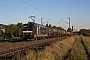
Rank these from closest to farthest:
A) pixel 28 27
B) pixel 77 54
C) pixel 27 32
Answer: pixel 77 54 → pixel 27 32 → pixel 28 27

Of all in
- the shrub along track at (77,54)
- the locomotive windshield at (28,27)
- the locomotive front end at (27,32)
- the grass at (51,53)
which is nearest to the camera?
the grass at (51,53)

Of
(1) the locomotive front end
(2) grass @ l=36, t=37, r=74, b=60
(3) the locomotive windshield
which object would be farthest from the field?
(3) the locomotive windshield

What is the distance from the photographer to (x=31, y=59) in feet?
33.9

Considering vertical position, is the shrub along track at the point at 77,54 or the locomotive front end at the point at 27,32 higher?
the locomotive front end at the point at 27,32

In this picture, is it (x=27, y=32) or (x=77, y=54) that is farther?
(x=27, y=32)

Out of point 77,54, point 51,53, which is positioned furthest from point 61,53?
point 51,53

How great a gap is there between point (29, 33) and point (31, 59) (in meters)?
21.7

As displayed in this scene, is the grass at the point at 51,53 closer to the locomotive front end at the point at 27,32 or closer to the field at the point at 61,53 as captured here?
the field at the point at 61,53

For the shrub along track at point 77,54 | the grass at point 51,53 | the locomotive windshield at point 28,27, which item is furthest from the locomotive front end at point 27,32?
the grass at point 51,53

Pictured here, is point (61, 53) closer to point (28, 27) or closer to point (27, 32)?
point (27, 32)

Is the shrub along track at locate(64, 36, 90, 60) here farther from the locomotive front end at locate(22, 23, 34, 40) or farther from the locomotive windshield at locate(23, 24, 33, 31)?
the locomotive windshield at locate(23, 24, 33, 31)

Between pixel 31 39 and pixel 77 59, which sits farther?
pixel 31 39

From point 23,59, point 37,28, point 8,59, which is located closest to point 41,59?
point 23,59

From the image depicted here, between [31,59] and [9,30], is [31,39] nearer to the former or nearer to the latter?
[9,30]
